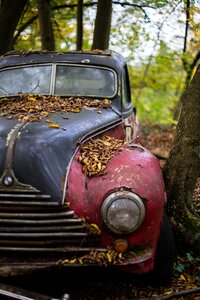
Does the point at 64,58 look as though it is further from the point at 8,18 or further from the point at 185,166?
the point at 8,18

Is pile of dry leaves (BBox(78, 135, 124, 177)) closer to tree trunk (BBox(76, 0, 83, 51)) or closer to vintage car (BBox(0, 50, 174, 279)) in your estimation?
vintage car (BBox(0, 50, 174, 279))

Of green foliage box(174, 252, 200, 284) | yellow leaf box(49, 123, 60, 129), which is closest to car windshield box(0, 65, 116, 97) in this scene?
yellow leaf box(49, 123, 60, 129)

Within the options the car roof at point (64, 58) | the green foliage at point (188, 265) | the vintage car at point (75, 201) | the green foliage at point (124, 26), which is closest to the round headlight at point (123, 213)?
the vintage car at point (75, 201)

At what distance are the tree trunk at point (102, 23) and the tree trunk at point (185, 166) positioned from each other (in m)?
4.69

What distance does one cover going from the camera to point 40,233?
9.78ft

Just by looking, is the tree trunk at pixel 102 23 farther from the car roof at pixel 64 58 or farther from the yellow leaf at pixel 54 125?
the yellow leaf at pixel 54 125

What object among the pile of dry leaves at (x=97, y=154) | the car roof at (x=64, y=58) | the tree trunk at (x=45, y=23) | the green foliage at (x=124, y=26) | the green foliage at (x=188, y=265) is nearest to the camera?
the pile of dry leaves at (x=97, y=154)

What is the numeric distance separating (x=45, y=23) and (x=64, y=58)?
3.97m

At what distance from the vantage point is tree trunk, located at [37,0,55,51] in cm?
878

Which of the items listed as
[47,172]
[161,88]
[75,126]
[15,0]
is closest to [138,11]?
[15,0]

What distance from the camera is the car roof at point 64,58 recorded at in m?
5.21

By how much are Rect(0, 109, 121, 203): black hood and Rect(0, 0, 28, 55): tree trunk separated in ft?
14.9

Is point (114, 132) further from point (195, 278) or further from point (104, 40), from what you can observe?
point (104, 40)

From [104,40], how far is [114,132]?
182 inches
